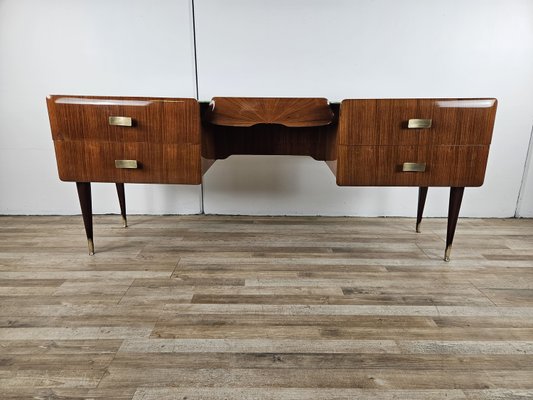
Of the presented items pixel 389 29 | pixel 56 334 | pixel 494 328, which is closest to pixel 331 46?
pixel 389 29

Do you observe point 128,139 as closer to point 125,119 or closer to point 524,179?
point 125,119

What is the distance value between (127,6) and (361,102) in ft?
4.46

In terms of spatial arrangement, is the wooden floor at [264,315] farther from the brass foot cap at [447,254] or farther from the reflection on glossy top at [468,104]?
the reflection on glossy top at [468,104]

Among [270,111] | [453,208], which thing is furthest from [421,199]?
[270,111]

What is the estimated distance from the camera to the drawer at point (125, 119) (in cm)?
114

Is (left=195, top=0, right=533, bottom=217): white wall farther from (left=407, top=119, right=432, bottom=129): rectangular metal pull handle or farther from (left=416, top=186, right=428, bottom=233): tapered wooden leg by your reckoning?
(left=407, top=119, right=432, bottom=129): rectangular metal pull handle

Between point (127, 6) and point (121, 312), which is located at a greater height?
point (127, 6)

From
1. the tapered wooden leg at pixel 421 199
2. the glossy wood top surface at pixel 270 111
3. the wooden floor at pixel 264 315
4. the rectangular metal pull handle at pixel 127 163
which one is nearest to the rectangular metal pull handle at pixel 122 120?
the rectangular metal pull handle at pixel 127 163

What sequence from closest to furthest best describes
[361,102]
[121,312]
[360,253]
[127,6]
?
[121,312] < [361,102] < [360,253] < [127,6]

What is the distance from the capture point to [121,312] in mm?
998

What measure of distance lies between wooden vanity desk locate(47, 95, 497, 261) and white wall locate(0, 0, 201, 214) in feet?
2.31

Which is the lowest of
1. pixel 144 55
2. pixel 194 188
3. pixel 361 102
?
pixel 194 188

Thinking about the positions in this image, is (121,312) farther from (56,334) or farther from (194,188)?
(194,188)

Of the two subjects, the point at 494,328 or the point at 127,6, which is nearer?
the point at 494,328
